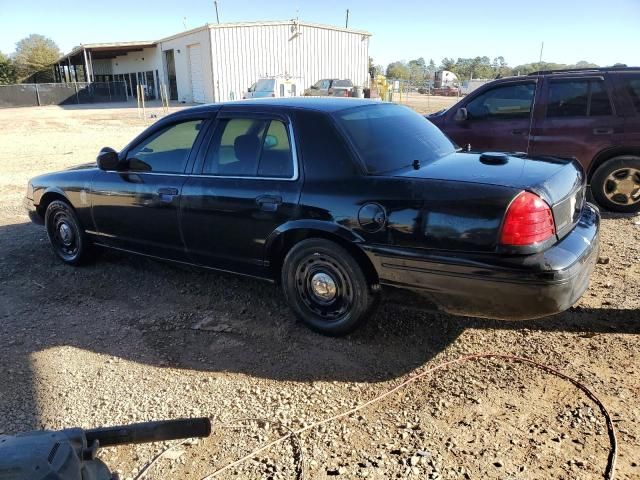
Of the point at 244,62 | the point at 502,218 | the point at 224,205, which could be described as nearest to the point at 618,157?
the point at 502,218

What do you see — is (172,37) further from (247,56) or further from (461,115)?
(461,115)

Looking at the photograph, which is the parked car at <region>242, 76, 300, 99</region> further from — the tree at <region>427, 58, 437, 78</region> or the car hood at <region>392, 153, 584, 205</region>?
the tree at <region>427, 58, 437, 78</region>

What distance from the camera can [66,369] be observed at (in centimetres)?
354

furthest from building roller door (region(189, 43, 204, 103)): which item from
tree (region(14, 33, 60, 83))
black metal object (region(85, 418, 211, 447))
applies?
tree (region(14, 33, 60, 83))

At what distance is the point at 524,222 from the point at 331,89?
28010 mm

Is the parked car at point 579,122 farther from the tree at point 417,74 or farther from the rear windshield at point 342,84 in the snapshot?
the tree at point 417,74

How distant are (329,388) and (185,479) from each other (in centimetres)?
100

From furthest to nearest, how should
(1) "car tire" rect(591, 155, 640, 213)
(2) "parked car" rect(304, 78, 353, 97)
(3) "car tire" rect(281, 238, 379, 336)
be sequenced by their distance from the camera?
(2) "parked car" rect(304, 78, 353, 97)
(1) "car tire" rect(591, 155, 640, 213)
(3) "car tire" rect(281, 238, 379, 336)

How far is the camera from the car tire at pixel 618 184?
6.51 meters

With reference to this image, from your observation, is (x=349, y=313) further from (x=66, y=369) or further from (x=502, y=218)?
(x=66, y=369)

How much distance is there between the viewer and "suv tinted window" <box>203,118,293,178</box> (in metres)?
3.87

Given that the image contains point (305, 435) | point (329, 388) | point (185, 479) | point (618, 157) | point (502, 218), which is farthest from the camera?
point (618, 157)

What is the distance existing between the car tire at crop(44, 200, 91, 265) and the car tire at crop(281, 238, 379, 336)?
2481 mm

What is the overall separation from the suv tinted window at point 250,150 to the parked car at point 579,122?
4.11 metres
